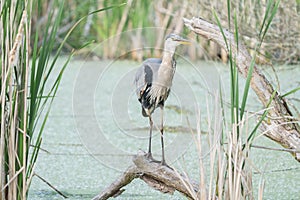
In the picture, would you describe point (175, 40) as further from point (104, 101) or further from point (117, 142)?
point (104, 101)

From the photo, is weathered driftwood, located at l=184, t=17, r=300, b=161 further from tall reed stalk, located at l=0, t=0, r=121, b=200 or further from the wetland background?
tall reed stalk, located at l=0, t=0, r=121, b=200

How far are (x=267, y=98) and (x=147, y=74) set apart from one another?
1.03 ft

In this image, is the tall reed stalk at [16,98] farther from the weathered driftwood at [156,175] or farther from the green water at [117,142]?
the weathered driftwood at [156,175]

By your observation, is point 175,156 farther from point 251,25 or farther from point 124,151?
point 251,25

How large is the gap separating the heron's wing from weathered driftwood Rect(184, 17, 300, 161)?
0.65 ft

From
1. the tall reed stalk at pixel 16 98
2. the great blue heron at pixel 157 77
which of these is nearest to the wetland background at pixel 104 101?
the tall reed stalk at pixel 16 98

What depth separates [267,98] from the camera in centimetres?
175

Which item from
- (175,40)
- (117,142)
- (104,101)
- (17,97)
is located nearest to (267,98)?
(175,40)

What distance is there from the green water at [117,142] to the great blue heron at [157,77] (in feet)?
0.30

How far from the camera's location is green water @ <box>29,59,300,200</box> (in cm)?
209

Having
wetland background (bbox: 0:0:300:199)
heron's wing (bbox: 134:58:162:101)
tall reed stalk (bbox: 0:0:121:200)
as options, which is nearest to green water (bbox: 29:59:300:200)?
wetland background (bbox: 0:0:300:199)

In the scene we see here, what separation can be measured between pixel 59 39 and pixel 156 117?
3.04 meters

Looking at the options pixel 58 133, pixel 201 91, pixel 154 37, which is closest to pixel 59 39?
pixel 154 37

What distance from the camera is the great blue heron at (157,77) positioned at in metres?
1.58
